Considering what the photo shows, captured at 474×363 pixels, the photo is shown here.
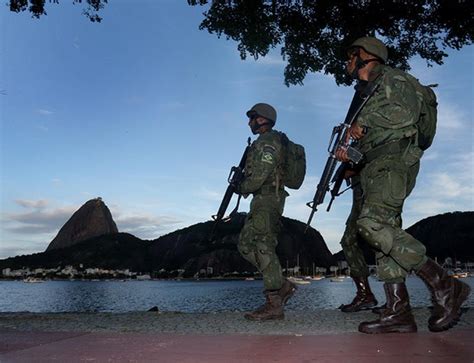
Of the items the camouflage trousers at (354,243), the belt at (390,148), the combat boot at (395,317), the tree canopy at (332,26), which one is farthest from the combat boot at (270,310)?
the tree canopy at (332,26)

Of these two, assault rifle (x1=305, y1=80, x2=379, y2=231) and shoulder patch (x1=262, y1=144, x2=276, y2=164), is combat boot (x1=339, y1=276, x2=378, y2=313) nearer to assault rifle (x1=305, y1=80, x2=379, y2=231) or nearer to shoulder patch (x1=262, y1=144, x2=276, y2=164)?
assault rifle (x1=305, y1=80, x2=379, y2=231)

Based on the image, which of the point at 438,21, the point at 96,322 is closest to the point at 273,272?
the point at 96,322

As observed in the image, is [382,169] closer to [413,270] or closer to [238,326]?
[413,270]

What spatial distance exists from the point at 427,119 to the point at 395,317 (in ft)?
5.84

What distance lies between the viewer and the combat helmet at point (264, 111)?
559 centimetres

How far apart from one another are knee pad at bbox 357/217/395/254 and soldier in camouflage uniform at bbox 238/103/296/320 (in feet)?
5.31

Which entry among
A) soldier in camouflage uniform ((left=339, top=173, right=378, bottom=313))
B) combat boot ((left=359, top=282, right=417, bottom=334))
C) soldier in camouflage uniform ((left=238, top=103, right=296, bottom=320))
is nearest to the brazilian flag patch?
soldier in camouflage uniform ((left=238, top=103, right=296, bottom=320))

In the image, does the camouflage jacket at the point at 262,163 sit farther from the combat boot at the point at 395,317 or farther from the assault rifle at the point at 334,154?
the combat boot at the point at 395,317

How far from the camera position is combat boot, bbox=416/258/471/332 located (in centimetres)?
351

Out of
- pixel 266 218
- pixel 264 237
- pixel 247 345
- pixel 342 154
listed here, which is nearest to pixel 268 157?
pixel 266 218

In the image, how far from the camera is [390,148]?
3.74 m

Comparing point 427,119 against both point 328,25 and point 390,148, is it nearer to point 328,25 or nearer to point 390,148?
point 390,148

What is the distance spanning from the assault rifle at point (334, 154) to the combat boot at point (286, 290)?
2.54ft

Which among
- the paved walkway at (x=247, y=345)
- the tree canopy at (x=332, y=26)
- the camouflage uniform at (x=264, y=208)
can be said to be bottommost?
the paved walkway at (x=247, y=345)
